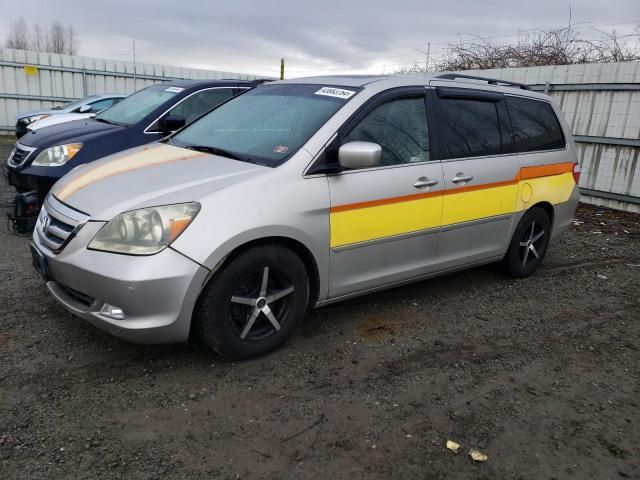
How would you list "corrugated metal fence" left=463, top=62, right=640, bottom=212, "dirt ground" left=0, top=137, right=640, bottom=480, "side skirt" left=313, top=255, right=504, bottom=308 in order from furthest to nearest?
"corrugated metal fence" left=463, top=62, right=640, bottom=212 → "side skirt" left=313, top=255, right=504, bottom=308 → "dirt ground" left=0, top=137, right=640, bottom=480

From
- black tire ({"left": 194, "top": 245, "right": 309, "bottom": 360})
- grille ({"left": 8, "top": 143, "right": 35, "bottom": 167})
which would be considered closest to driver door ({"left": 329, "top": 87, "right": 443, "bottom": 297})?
black tire ({"left": 194, "top": 245, "right": 309, "bottom": 360})

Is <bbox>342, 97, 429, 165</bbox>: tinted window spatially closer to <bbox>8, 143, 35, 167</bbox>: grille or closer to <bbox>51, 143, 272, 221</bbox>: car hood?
<bbox>51, 143, 272, 221</bbox>: car hood

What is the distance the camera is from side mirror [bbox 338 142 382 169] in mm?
3273

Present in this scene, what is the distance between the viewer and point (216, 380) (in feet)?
10.1

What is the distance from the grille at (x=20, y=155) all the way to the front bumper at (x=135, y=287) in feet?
11.3

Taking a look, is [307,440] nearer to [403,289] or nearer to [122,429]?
[122,429]

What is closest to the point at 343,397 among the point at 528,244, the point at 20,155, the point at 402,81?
the point at 402,81

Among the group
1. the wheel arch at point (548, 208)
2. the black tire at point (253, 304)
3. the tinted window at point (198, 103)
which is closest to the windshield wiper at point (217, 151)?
the black tire at point (253, 304)

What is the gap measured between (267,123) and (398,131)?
3.08 ft

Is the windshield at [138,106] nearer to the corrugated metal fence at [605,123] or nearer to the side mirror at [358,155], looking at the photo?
the side mirror at [358,155]

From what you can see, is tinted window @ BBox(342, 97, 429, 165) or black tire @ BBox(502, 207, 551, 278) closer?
tinted window @ BBox(342, 97, 429, 165)

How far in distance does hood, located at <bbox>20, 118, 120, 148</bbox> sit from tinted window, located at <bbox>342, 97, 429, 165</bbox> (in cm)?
347

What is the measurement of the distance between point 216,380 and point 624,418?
7.50ft

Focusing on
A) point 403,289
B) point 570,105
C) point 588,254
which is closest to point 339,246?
point 403,289
